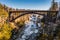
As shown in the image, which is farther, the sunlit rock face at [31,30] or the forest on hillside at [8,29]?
the sunlit rock face at [31,30]

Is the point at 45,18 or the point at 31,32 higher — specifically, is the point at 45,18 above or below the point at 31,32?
above

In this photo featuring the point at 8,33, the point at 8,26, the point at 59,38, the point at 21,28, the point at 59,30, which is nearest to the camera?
the point at 59,38

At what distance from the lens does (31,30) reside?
4391cm

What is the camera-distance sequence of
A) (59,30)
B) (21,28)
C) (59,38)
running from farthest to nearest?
(21,28), (59,30), (59,38)

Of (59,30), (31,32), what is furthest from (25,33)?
(59,30)

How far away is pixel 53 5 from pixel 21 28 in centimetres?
891

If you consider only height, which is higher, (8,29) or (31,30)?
(8,29)

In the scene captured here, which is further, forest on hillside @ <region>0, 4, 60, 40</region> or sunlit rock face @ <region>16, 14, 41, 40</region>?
sunlit rock face @ <region>16, 14, 41, 40</region>

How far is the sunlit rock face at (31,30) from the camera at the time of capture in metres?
40.1

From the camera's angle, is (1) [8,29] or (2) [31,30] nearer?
(1) [8,29]

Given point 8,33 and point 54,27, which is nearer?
point 54,27

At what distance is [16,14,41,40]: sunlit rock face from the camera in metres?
40.1

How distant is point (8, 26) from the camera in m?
40.9

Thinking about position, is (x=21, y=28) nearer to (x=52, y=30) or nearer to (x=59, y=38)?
(x=52, y=30)
